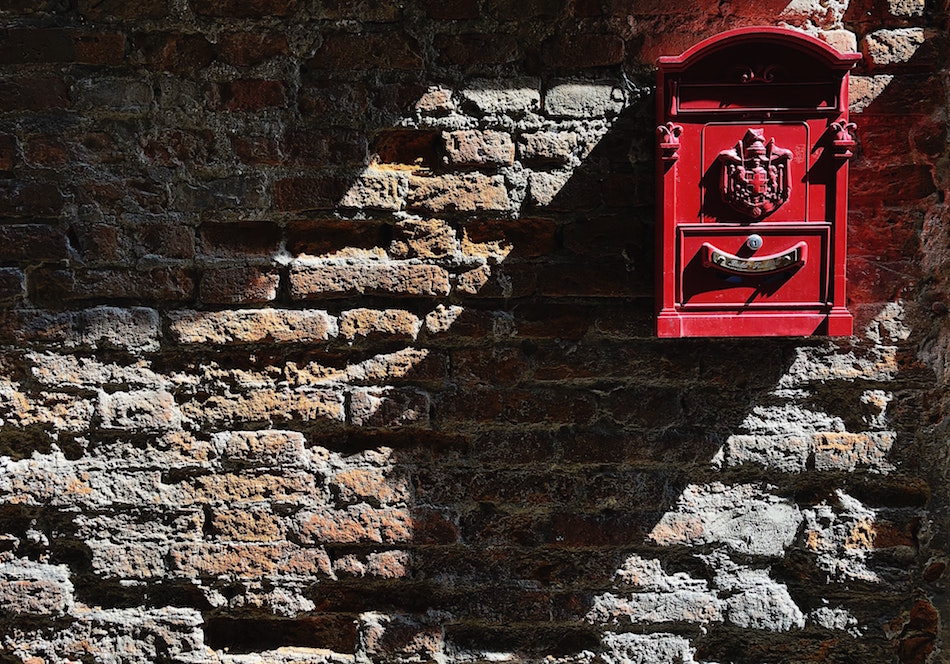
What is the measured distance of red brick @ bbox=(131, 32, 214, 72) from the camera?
60.8 inches

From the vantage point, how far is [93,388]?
5.23 ft

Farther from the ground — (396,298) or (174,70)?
(174,70)

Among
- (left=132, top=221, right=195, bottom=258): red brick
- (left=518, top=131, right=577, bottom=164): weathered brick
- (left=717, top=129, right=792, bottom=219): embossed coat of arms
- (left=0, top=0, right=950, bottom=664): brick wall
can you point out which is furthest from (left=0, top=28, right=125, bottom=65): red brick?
(left=717, top=129, right=792, bottom=219): embossed coat of arms

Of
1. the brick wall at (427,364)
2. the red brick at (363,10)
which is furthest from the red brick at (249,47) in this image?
the red brick at (363,10)

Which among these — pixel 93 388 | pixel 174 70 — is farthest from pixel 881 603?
pixel 174 70

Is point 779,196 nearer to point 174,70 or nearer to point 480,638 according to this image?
point 480,638

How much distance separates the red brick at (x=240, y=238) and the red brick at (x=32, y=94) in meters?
0.41

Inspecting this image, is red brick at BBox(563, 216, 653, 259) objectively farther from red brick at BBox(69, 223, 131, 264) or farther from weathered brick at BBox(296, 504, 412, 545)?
red brick at BBox(69, 223, 131, 264)

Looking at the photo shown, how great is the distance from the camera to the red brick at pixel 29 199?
1.55 meters

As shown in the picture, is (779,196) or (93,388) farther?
(93,388)

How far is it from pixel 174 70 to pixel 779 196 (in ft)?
4.28

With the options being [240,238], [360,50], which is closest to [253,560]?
[240,238]

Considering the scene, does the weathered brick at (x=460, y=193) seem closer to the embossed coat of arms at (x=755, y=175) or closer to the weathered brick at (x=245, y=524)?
the embossed coat of arms at (x=755, y=175)

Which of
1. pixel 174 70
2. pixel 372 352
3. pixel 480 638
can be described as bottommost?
pixel 480 638
